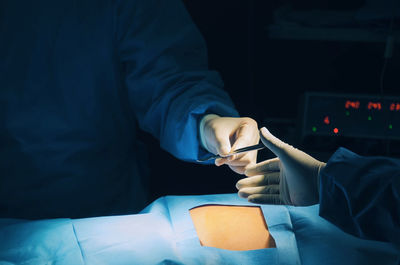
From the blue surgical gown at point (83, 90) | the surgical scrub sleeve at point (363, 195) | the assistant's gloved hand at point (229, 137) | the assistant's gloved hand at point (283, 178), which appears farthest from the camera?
the blue surgical gown at point (83, 90)

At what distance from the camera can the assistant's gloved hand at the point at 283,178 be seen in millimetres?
908

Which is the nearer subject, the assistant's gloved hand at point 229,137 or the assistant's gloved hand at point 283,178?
the assistant's gloved hand at point 283,178

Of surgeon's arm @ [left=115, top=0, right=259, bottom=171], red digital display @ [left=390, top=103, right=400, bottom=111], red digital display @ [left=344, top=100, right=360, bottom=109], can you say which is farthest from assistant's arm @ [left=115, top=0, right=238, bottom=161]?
red digital display @ [left=390, top=103, right=400, bottom=111]

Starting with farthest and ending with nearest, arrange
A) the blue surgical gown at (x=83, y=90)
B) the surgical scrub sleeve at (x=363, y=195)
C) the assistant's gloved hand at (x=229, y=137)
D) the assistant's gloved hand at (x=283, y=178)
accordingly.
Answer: the blue surgical gown at (x=83, y=90) → the assistant's gloved hand at (x=229, y=137) → the assistant's gloved hand at (x=283, y=178) → the surgical scrub sleeve at (x=363, y=195)

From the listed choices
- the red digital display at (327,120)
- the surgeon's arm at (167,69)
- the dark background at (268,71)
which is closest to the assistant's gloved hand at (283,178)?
the surgeon's arm at (167,69)

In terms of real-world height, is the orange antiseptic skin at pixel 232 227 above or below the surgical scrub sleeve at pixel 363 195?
below

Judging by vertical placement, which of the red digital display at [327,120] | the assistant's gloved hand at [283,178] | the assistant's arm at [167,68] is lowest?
the red digital display at [327,120]

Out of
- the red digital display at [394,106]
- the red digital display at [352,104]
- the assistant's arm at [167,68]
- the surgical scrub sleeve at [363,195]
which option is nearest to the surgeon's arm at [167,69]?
the assistant's arm at [167,68]

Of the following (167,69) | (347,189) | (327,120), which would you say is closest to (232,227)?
(347,189)

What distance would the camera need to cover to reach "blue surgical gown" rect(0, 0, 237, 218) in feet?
3.96

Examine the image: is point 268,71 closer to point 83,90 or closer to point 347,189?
point 83,90

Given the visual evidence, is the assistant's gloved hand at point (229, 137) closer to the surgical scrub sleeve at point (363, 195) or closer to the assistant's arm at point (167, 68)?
the assistant's arm at point (167, 68)

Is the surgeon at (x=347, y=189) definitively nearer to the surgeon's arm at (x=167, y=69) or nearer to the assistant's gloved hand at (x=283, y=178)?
the assistant's gloved hand at (x=283, y=178)

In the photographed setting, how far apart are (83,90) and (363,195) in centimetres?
90
